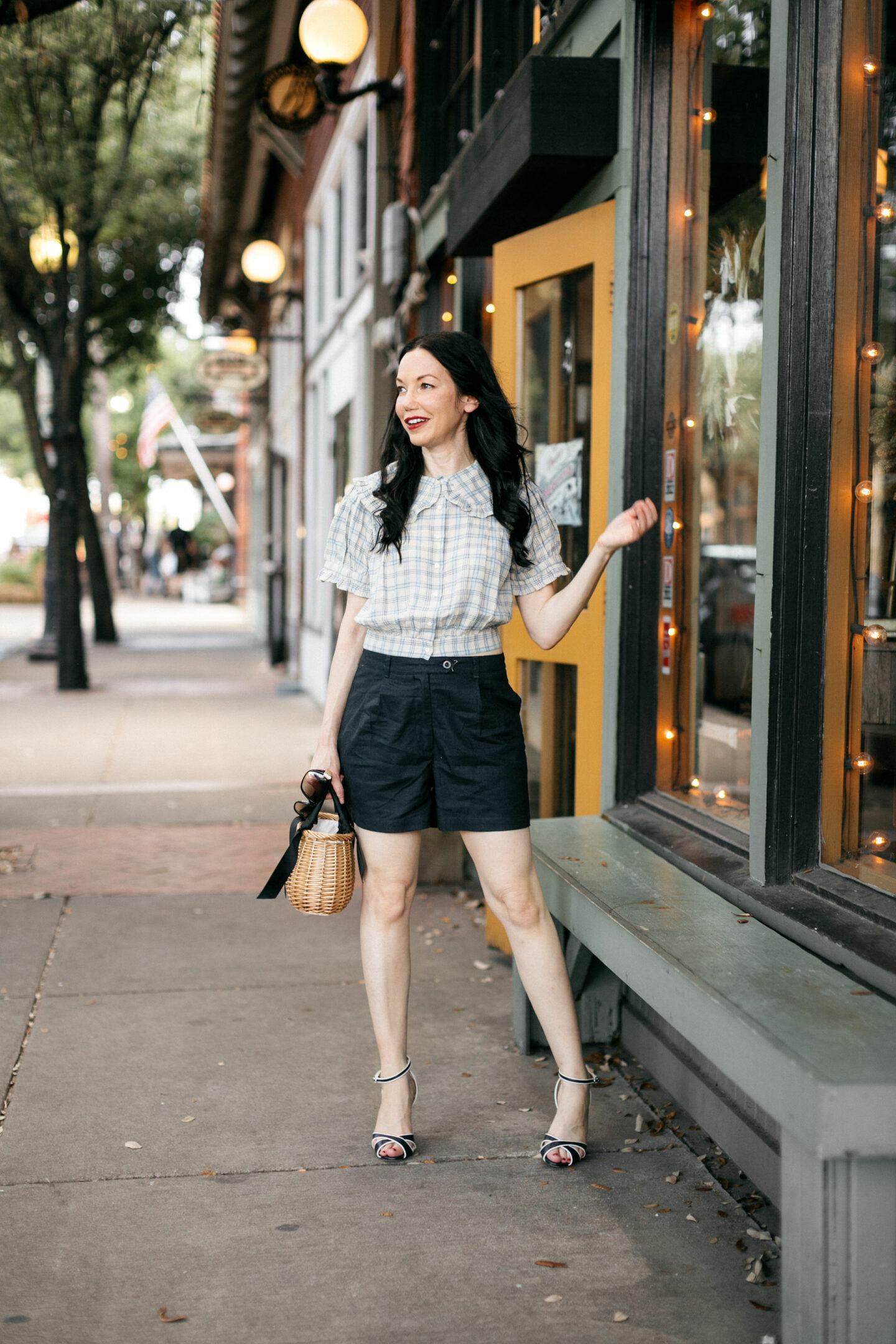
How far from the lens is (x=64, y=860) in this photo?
21.3 feet

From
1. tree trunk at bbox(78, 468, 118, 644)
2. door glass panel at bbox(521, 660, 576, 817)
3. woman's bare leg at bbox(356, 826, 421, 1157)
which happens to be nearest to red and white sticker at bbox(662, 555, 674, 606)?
door glass panel at bbox(521, 660, 576, 817)

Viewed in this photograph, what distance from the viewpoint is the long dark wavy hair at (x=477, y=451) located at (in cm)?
327

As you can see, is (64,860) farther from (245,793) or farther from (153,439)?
(153,439)

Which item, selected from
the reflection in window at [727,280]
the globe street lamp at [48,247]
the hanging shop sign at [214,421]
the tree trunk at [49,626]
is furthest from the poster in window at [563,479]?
the hanging shop sign at [214,421]

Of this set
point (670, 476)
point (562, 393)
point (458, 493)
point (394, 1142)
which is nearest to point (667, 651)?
point (670, 476)

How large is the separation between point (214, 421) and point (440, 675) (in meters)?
17.2

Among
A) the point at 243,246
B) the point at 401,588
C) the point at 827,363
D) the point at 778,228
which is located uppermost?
the point at 243,246

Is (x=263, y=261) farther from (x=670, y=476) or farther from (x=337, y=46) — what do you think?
(x=670, y=476)

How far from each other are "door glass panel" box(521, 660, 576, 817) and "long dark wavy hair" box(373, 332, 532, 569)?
5.46 ft

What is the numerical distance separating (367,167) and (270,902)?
7143 millimetres

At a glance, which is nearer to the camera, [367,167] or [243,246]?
[367,167]

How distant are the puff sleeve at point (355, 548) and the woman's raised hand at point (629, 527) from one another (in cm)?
63

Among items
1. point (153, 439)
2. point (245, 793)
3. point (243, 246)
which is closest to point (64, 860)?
point (245, 793)

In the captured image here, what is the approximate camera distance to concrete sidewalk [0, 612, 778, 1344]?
269 cm
